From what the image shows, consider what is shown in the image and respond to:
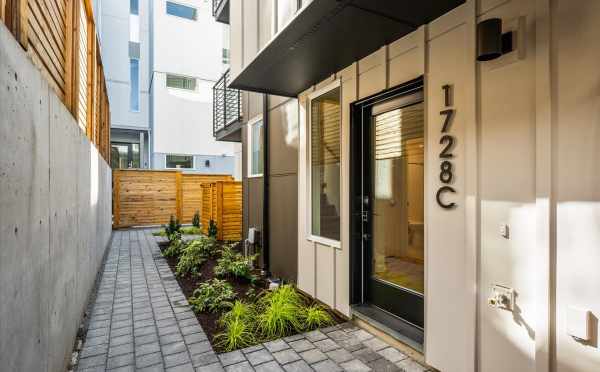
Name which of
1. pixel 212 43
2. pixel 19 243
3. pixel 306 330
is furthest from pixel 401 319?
pixel 212 43

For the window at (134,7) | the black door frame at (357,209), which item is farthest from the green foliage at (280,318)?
the window at (134,7)

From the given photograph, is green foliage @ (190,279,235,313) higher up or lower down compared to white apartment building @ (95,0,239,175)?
lower down

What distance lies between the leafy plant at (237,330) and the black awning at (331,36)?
2.85m

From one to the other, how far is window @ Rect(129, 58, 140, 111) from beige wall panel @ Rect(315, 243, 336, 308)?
14.2 meters

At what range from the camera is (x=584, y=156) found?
1.72 metres

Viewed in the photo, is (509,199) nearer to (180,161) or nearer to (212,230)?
(212,230)

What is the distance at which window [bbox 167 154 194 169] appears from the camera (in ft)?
48.5

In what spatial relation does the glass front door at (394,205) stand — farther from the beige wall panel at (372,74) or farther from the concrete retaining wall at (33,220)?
the concrete retaining wall at (33,220)

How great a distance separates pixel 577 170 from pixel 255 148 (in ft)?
18.9

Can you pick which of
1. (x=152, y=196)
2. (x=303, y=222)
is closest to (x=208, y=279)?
(x=303, y=222)

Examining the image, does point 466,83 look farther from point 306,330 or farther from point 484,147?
point 306,330

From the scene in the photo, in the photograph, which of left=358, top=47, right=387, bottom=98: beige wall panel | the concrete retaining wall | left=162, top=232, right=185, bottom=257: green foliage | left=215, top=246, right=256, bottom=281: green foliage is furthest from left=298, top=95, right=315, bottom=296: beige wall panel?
left=162, top=232, right=185, bottom=257: green foliage

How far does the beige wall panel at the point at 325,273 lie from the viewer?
3.96 m

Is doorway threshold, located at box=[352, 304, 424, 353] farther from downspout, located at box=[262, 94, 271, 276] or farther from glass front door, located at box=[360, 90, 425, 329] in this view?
downspout, located at box=[262, 94, 271, 276]
